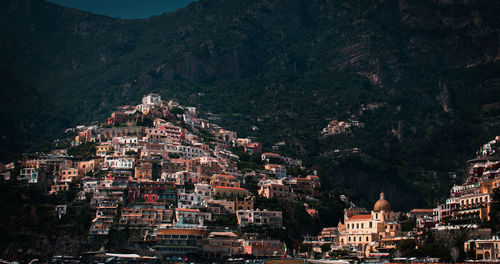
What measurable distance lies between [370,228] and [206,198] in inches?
1161

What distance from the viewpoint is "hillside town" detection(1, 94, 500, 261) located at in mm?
118688

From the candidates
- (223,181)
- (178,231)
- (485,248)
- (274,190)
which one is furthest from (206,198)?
(485,248)

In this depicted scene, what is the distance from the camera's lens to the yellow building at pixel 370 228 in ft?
413

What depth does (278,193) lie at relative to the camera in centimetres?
15038

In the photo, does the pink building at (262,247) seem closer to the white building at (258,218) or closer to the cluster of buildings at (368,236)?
the cluster of buildings at (368,236)

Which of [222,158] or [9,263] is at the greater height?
[222,158]

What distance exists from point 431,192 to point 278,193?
42.3 m

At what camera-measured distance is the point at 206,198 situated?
139375 millimetres

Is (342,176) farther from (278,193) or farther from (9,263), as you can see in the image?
(9,263)

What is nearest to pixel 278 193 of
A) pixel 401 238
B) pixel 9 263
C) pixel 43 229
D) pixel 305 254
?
pixel 305 254

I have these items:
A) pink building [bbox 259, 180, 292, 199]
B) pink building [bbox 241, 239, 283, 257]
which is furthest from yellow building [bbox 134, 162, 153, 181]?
pink building [bbox 241, 239, 283, 257]

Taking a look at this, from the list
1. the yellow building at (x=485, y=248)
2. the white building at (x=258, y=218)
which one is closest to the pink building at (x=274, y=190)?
the white building at (x=258, y=218)

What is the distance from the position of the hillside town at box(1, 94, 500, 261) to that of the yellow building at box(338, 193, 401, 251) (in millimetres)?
166

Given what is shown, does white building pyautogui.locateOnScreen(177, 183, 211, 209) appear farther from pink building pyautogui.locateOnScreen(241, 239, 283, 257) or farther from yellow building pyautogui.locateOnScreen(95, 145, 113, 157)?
Result: yellow building pyautogui.locateOnScreen(95, 145, 113, 157)
